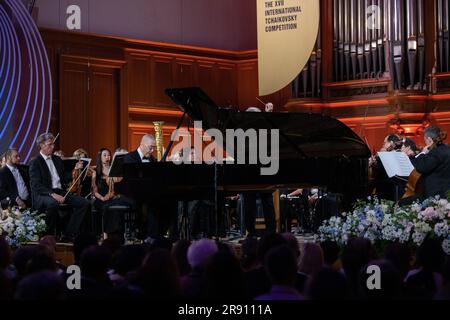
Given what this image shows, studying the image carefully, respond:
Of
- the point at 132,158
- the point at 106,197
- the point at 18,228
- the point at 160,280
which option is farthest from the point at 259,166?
the point at 160,280

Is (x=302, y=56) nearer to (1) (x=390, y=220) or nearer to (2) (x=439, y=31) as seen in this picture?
(2) (x=439, y=31)

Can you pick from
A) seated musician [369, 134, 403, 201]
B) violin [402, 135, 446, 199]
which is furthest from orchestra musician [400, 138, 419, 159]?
violin [402, 135, 446, 199]

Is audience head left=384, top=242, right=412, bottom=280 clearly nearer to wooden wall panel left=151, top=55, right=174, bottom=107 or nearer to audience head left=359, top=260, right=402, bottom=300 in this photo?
audience head left=359, top=260, right=402, bottom=300

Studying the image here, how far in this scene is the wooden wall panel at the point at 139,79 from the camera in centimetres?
1539

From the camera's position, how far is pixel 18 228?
29.7 ft

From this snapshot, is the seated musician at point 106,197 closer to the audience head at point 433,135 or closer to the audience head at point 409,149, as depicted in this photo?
the audience head at point 409,149

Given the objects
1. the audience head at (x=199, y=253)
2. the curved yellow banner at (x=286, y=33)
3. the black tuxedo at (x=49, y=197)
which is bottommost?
the audience head at (x=199, y=253)

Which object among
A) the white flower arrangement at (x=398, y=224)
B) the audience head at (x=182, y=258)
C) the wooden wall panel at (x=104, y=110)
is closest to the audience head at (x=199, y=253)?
the audience head at (x=182, y=258)

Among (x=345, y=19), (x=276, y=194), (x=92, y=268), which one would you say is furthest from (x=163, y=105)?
(x=92, y=268)

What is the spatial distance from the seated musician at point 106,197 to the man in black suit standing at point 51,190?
314mm

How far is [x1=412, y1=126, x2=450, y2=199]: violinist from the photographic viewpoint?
8.65m

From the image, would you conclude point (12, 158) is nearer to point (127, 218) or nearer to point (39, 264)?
point (127, 218)

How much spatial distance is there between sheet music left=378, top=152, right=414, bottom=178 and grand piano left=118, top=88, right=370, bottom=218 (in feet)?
0.96

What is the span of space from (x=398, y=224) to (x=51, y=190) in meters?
4.83
